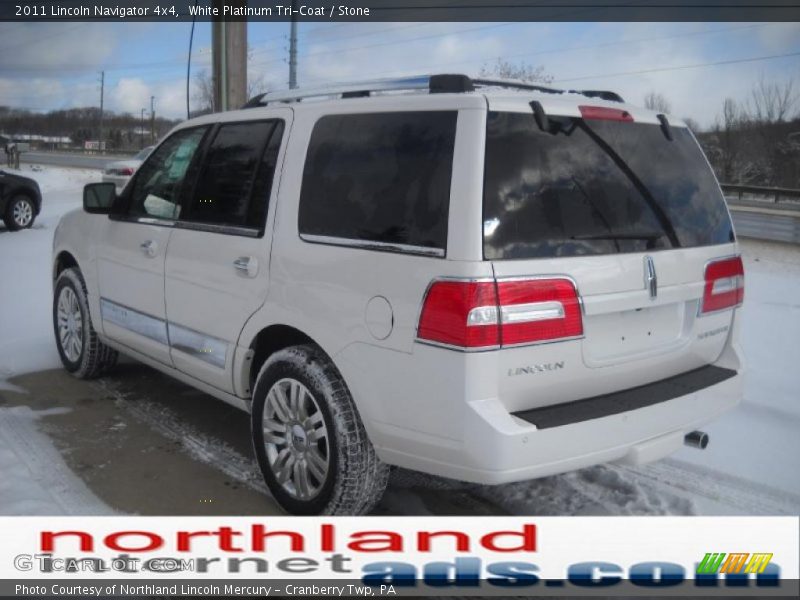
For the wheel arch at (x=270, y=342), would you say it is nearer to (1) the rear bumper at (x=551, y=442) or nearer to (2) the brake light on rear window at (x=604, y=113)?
(1) the rear bumper at (x=551, y=442)

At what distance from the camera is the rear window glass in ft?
8.57

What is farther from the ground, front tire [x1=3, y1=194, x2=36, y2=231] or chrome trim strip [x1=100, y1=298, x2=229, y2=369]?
front tire [x1=3, y1=194, x2=36, y2=231]

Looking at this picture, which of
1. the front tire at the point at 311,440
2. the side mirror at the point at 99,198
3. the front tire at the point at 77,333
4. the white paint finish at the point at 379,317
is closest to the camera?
the white paint finish at the point at 379,317

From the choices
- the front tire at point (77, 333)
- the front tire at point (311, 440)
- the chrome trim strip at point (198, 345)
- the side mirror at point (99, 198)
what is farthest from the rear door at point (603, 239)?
the front tire at point (77, 333)

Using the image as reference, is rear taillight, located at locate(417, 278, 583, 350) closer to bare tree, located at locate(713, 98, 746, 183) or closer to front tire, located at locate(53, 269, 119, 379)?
front tire, located at locate(53, 269, 119, 379)

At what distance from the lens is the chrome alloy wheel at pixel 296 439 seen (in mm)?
3125

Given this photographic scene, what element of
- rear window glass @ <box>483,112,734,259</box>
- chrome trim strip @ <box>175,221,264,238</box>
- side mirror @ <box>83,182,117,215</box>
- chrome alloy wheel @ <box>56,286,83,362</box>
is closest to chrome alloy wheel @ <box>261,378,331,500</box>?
chrome trim strip @ <box>175,221,264,238</box>

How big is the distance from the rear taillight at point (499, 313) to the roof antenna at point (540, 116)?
580mm

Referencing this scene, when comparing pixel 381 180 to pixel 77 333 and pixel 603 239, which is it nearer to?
pixel 603 239

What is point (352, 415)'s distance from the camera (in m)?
2.96

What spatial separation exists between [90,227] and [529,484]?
333cm

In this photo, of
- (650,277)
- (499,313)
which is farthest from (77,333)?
(650,277)

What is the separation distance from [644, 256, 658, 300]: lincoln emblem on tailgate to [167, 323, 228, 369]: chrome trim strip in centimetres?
199

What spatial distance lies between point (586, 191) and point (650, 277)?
1.42 ft
